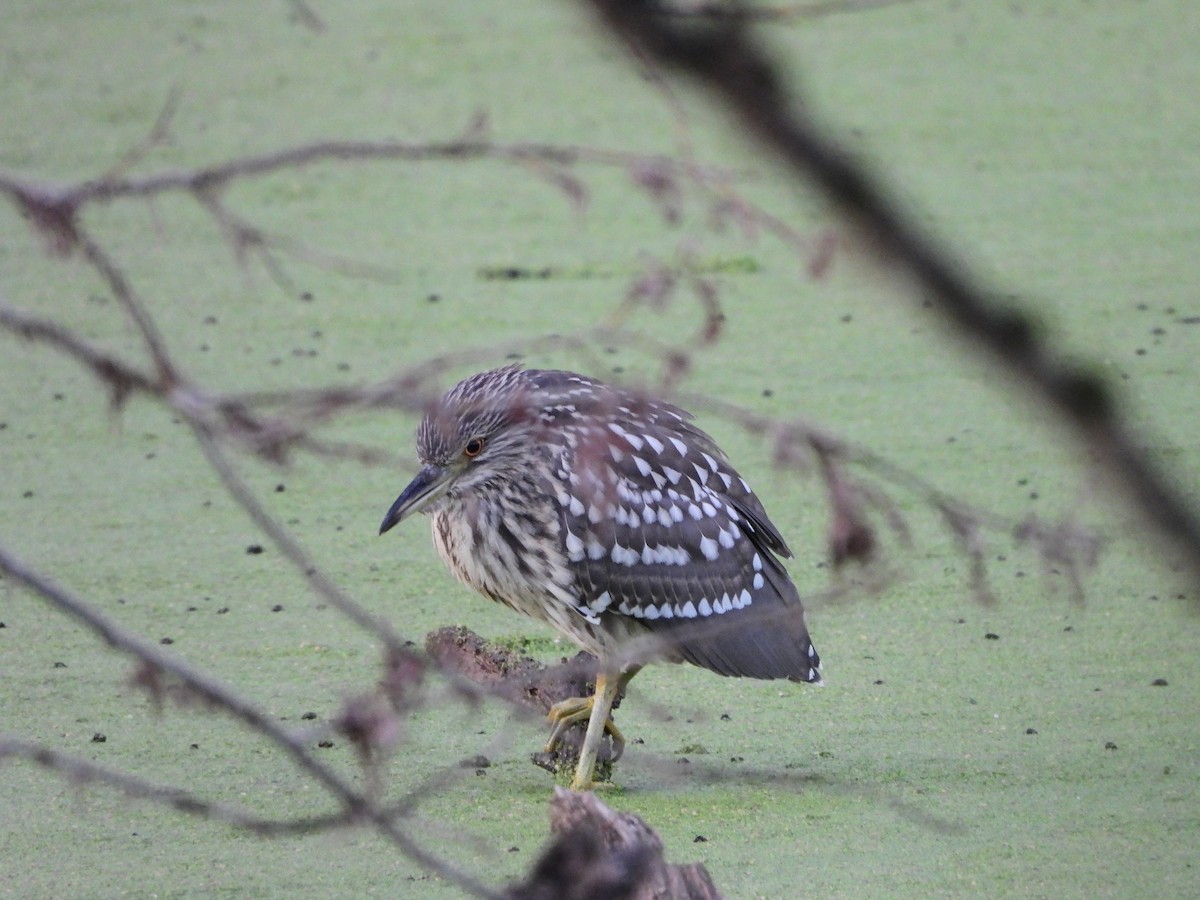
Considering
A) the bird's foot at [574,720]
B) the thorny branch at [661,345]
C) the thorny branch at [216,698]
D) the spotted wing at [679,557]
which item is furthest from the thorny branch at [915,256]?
the bird's foot at [574,720]

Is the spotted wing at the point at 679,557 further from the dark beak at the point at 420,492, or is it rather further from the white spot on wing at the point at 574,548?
the dark beak at the point at 420,492

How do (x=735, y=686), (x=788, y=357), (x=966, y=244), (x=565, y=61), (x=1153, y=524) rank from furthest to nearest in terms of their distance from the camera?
1. (x=565, y=61)
2. (x=966, y=244)
3. (x=788, y=357)
4. (x=735, y=686)
5. (x=1153, y=524)

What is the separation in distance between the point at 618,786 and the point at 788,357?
5.03 ft

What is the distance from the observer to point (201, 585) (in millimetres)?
3074

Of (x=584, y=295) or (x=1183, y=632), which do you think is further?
(x=584, y=295)

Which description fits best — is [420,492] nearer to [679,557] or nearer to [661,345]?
[679,557]

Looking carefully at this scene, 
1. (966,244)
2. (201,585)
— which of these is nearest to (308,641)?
(201,585)

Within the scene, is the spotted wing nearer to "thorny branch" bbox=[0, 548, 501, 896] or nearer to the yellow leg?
the yellow leg

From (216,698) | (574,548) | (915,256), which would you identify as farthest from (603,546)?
(915,256)

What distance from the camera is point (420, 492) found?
2.42 meters

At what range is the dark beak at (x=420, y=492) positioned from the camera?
94.3 inches

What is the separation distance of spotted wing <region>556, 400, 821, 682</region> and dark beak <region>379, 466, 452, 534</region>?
0.17m

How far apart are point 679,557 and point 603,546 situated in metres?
0.12

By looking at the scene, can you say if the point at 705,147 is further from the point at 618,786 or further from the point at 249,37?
the point at 618,786
